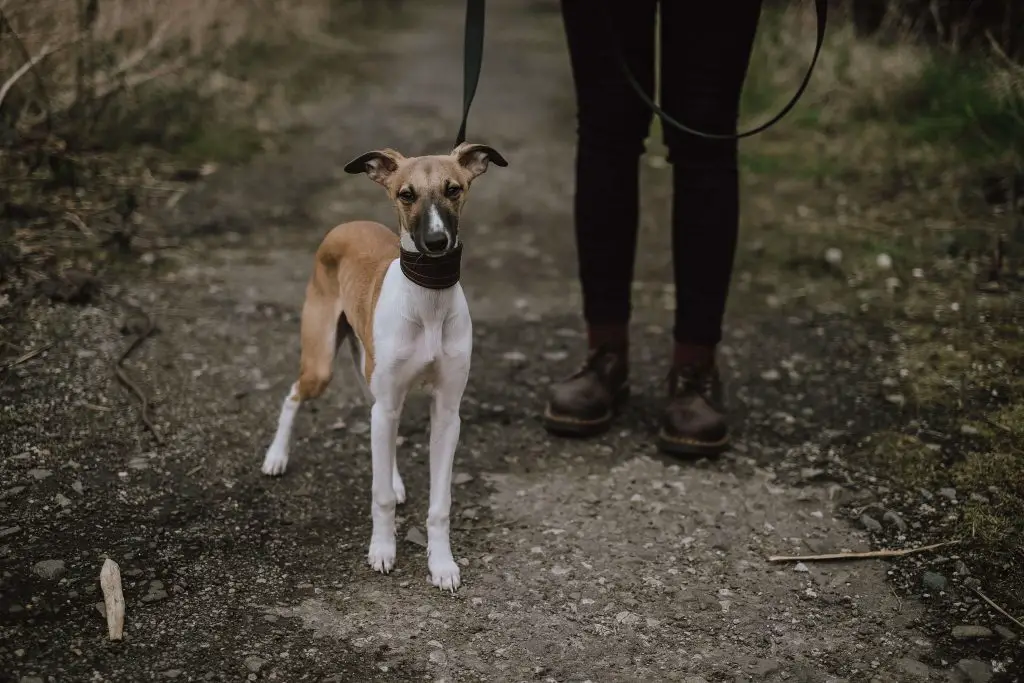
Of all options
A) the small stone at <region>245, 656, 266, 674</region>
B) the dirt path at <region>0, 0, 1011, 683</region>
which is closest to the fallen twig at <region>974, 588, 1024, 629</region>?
the dirt path at <region>0, 0, 1011, 683</region>

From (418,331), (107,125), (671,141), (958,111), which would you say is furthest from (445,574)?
(958,111)

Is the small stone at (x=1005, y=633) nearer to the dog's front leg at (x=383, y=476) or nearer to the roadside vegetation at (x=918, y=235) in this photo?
the roadside vegetation at (x=918, y=235)

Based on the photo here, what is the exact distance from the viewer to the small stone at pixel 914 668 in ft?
7.84

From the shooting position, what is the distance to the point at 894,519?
119 inches

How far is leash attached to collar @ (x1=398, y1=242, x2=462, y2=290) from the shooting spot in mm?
2490

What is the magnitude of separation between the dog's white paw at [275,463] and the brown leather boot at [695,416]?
1.19 m

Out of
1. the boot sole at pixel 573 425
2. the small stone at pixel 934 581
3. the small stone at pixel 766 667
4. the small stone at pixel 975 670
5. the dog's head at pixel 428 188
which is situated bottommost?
the boot sole at pixel 573 425

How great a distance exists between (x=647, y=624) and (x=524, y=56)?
330 inches

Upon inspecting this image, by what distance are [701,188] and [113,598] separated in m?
2.04

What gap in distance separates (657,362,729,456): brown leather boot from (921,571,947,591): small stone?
79cm

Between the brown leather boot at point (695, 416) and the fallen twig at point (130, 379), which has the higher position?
the brown leather boot at point (695, 416)

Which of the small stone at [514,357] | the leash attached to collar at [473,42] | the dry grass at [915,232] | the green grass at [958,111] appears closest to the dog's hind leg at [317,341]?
the leash attached to collar at [473,42]

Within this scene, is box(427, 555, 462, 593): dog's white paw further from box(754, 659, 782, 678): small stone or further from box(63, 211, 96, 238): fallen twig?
box(63, 211, 96, 238): fallen twig

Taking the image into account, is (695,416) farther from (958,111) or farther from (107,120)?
(107,120)
